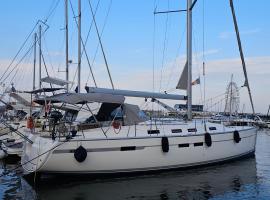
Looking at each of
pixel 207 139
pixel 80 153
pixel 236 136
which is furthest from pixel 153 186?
pixel 236 136

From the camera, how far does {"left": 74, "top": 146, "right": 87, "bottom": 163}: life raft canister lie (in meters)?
13.2

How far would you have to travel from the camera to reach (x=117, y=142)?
13.8 meters

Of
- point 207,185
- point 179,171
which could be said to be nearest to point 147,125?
point 179,171

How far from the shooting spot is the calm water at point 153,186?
1201 centimetres

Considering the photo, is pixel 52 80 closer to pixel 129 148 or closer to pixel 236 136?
pixel 129 148

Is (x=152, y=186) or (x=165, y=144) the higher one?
(x=165, y=144)

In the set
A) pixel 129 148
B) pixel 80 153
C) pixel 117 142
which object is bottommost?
pixel 80 153

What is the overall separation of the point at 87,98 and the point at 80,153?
2082 millimetres

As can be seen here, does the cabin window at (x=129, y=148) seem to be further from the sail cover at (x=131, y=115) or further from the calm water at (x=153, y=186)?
the sail cover at (x=131, y=115)

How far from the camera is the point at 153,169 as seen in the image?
49.1 feet

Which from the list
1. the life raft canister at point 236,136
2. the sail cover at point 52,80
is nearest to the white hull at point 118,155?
the life raft canister at point 236,136

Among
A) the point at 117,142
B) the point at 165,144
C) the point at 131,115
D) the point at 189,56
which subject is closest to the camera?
the point at 117,142

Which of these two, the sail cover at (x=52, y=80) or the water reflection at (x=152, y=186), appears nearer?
the water reflection at (x=152, y=186)

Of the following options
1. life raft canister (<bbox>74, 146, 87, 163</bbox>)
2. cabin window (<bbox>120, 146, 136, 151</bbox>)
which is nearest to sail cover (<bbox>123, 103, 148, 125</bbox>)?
cabin window (<bbox>120, 146, 136, 151</bbox>)
